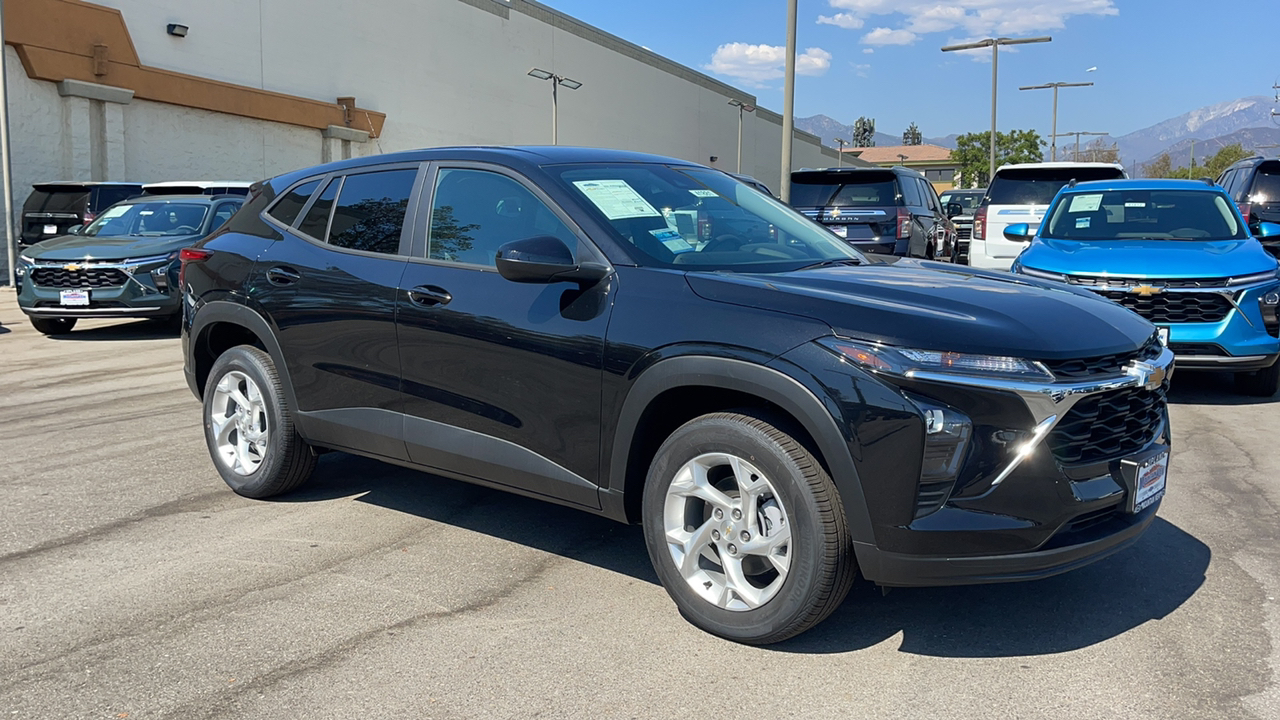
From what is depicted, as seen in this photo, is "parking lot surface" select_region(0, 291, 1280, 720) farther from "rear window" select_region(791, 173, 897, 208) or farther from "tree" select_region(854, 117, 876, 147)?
"tree" select_region(854, 117, 876, 147)

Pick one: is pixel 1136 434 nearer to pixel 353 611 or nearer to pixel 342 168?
pixel 353 611

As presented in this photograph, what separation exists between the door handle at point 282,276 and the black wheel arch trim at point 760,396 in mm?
2053

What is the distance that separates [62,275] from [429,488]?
865 cm

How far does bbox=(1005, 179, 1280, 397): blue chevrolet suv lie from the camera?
7566 millimetres

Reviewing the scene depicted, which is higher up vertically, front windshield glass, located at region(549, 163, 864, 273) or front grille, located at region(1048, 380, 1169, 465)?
front windshield glass, located at region(549, 163, 864, 273)

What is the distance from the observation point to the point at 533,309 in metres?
4.04

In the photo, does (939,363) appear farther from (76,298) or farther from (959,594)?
(76,298)

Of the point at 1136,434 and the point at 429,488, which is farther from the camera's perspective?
the point at 429,488

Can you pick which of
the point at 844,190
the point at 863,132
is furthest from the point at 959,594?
the point at 863,132

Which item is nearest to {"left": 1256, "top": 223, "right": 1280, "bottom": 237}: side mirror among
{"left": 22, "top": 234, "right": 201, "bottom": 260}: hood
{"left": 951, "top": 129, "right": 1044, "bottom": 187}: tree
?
{"left": 22, "top": 234, "right": 201, "bottom": 260}: hood

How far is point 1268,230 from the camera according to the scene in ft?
29.1

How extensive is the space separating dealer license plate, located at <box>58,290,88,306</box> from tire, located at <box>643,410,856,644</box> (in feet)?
34.2

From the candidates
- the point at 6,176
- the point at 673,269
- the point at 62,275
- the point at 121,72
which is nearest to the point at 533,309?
the point at 673,269

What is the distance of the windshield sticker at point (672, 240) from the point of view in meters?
4.08
